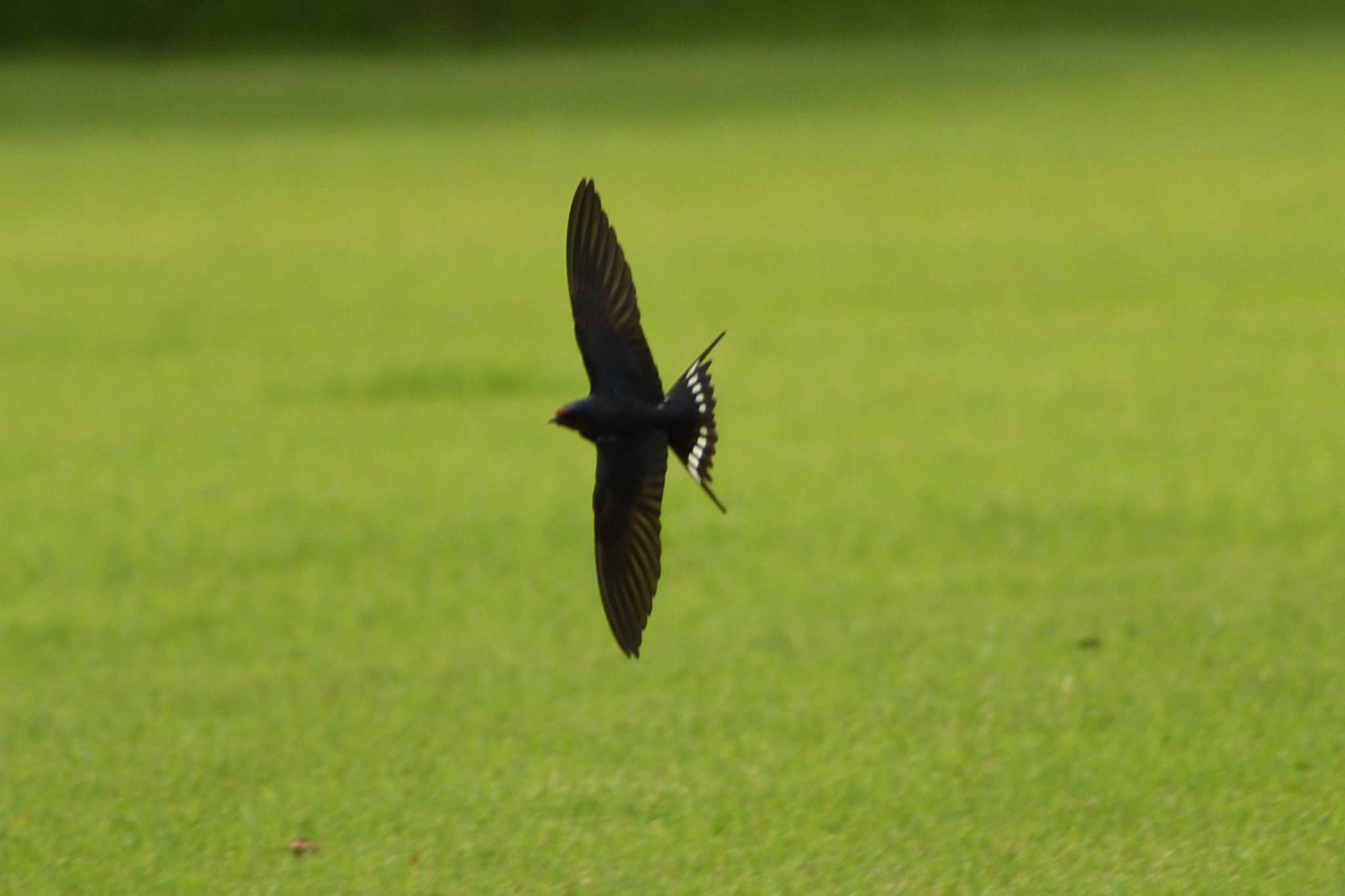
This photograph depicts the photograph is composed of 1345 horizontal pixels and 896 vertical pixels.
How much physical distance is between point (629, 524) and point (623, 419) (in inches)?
4.9

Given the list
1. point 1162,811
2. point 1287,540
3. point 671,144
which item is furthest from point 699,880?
point 671,144

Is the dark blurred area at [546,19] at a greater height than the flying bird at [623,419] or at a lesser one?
greater

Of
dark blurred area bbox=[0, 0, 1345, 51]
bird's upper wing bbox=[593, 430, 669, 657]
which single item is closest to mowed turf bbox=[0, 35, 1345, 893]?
bird's upper wing bbox=[593, 430, 669, 657]

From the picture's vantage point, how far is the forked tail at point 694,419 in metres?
2.31

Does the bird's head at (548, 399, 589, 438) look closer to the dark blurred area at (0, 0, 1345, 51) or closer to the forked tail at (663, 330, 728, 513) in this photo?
the forked tail at (663, 330, 728, 513)

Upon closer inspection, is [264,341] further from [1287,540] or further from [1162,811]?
[1162,811]

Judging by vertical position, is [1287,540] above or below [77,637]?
above

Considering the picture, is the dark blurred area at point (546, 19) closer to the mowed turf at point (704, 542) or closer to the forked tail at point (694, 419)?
the mowed turf at point (704, 542)

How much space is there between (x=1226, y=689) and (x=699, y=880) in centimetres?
114

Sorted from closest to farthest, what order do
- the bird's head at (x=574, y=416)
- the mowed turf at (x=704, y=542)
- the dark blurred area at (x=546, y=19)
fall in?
the bird's head at (x=574, y=416) < the mowed turf at (x=704, y=542) < the dark blurred area at (x=546, y=19)

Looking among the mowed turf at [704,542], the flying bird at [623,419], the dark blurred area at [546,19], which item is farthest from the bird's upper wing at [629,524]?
the dark blurred area at [546,19]

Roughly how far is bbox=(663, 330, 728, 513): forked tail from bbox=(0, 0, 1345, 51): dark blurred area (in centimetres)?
2060

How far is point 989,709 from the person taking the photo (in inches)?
136

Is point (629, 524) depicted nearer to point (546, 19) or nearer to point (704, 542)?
point (704, 542)
